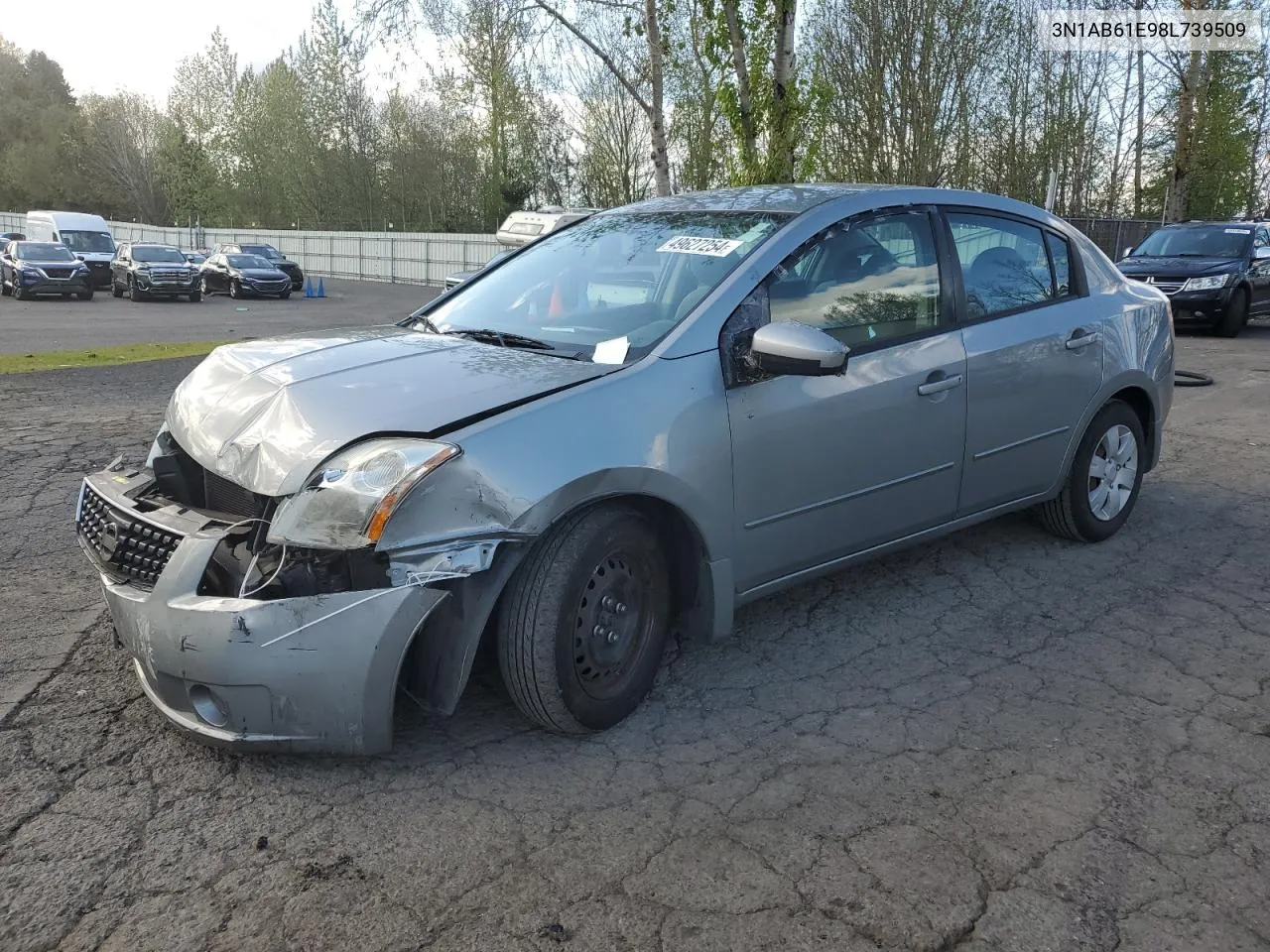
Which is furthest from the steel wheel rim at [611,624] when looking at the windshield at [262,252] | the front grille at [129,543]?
the windshield at [262,252]

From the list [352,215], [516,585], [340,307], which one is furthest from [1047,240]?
[352,215]

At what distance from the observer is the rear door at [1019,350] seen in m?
4.31

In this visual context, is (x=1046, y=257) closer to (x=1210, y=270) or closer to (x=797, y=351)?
(x=797, y=351)

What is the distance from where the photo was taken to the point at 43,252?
2827cm

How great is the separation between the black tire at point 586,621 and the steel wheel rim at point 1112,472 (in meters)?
2.69

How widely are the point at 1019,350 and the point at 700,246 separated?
58.6 inches

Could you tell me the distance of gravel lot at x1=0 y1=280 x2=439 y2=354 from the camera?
17.3m

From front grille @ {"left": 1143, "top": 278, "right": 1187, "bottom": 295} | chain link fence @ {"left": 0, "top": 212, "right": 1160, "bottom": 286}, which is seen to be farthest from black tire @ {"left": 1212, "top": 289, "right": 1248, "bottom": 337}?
chain link fence @ {"left": 0, "top": 212, "right": 1160, "bottom": 286}

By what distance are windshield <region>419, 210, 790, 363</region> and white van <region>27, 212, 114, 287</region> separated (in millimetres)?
31896

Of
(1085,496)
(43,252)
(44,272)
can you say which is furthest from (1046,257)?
(43,252)

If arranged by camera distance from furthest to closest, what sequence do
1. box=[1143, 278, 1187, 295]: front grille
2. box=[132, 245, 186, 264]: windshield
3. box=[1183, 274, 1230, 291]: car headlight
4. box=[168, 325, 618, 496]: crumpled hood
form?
box=[132, 245, 186, 264]: windshield < box=[1143, 278, 1187, 295]: front grille < box=[1183, 274, 1230, 291]: car headlight < box=[168, 325, 618, 496]: crumpled hood

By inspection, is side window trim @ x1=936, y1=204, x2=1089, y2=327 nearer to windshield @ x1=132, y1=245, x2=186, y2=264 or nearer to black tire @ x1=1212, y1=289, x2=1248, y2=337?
black tire @ x1=1212, y1=289, x2=1248, y2=337

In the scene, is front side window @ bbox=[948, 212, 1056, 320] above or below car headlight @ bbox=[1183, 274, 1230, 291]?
below

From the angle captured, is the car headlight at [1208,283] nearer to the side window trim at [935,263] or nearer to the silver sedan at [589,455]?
the silver sedan at [589,455]
